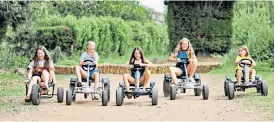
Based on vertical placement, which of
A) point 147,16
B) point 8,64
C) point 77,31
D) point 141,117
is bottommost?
point 141,117

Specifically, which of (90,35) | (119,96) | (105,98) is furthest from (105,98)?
(90,35)

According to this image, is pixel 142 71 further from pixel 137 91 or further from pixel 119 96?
pixel 119 96

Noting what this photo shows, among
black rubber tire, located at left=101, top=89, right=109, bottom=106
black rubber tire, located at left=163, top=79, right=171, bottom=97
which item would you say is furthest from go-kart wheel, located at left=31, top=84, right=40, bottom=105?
black rubber tire, located at left=163, top=79, right=171, bottom=97

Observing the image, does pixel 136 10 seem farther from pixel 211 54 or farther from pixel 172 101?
pixel 172 101

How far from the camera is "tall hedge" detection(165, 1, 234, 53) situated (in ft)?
79.2

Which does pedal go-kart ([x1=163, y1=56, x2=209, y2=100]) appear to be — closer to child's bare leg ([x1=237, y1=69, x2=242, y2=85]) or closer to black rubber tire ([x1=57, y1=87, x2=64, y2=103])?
child's bare leg ([x1=237, y1=69, x2=242, y2=85])

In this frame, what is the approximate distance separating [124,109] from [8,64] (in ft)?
36.0

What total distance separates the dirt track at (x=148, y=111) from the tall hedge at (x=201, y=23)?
12.2 meters

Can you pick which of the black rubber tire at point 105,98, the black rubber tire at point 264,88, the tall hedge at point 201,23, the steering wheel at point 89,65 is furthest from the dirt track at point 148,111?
the tall hedge at point 201,23

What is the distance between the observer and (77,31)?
25797mm

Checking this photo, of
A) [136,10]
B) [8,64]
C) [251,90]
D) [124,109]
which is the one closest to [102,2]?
[136,10]

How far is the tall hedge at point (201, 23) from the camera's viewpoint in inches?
950

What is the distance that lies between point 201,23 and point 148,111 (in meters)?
14.7

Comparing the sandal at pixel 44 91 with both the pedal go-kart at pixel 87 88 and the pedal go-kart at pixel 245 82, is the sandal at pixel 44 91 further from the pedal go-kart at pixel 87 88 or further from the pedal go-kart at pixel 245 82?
the pedal go-kart at pixel 245 82
